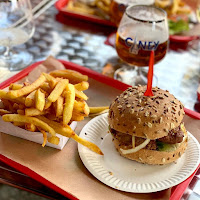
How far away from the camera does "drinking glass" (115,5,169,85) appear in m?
2.23

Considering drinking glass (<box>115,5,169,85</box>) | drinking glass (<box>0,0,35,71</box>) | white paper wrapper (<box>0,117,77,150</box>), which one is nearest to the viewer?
white paper wrapper (<box>0,117,77,150</box>)

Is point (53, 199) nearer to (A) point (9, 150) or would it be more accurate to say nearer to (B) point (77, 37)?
(A) point (9, 150)

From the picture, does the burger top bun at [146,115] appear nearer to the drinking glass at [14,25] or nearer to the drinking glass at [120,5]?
the drinking glass at [14,25]

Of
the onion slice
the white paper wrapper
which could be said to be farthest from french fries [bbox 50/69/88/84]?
the onion slice

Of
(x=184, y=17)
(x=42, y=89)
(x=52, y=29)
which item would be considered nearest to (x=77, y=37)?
(x=52, y=29)

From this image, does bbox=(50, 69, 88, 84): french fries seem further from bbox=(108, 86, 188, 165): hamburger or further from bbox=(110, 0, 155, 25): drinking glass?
bbox=(110, 0, 155, 25): drinking glass

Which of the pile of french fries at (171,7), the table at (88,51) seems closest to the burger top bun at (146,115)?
the table at (88,51)

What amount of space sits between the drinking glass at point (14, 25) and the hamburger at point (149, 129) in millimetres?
1118

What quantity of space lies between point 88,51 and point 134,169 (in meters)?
1.44

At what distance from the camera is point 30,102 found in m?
1.72

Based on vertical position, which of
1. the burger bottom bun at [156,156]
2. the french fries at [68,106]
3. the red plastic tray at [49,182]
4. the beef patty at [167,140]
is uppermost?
the french fries at [68,106]

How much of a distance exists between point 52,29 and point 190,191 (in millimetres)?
2058

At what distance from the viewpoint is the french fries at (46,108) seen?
1.72 m

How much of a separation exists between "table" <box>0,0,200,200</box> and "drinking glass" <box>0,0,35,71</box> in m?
0.19
